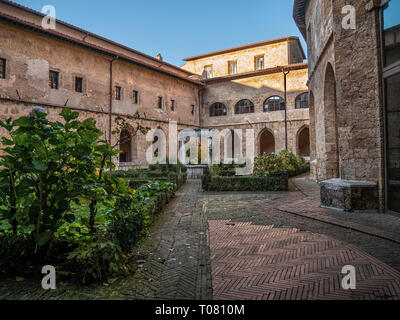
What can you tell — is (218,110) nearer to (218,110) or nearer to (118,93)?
(218,110)

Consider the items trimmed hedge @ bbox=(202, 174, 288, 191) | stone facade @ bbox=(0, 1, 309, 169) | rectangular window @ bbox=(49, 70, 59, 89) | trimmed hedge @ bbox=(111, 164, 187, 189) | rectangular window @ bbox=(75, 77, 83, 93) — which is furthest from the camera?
rectangular window @ bbox=(75, 77, 83, 93)

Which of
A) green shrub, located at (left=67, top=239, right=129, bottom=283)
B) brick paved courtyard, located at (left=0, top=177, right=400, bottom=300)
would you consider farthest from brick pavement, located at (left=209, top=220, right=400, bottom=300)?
green shrub, located at (left=67, top=239, right=129, bottom=283)

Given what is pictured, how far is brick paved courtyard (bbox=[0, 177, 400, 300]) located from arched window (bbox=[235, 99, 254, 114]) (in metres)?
19.0

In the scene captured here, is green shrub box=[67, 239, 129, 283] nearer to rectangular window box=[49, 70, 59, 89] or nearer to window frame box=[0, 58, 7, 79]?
window frame box=[0, 58, 7, 79]

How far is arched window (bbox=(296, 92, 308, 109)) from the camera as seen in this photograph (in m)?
21.4

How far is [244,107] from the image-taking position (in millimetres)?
24188

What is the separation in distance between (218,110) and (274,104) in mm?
5414

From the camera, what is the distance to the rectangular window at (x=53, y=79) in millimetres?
15133

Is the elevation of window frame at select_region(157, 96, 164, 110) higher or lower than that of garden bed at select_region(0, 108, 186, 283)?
higher

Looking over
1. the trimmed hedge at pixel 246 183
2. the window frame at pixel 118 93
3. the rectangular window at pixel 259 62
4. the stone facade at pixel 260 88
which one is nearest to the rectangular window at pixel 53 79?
the window frame at pixel 118 93

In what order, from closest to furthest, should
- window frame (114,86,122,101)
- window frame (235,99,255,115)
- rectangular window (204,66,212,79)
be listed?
window frame (114,86,122,101) < window frame (235,99,255,115) < rectangular window (204,66,212,79)

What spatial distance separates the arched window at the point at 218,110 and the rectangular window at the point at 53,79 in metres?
14.2
